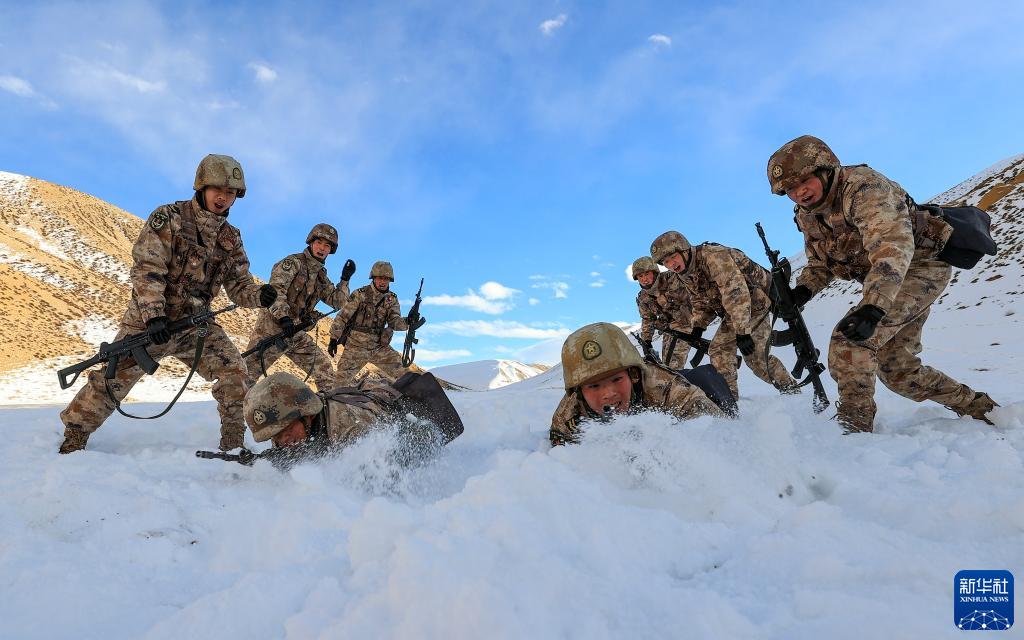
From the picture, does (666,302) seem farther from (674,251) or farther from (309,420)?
(309,420)

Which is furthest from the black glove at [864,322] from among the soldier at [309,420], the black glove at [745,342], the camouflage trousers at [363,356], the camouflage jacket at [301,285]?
the camouflage trousers at [363,356]

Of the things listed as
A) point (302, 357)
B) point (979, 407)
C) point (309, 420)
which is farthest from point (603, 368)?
point (302, 357)

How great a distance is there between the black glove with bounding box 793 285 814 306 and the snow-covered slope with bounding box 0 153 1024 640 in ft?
4.73

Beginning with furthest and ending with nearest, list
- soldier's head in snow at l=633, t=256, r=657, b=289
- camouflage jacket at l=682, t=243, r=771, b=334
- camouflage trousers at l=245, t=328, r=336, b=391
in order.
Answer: soldier's head in snow at l=633, t=256, r=657, b=289, camouflage trousers at l=245, t=328, r=336, b=391, camouflage jacket at l=682, t=243, r=771, b=334

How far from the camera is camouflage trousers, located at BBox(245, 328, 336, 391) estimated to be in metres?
6.37

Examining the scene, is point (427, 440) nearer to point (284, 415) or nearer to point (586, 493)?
point (284, 415)

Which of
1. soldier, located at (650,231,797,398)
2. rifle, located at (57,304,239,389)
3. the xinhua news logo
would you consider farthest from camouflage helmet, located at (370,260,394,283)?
the xinhua news logo

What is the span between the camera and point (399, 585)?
122 cm

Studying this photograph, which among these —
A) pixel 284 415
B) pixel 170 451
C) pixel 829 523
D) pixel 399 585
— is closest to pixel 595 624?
pixel 399 585

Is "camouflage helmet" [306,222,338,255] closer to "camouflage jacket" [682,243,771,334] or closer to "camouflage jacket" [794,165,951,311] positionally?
"camouflage jacket" [682,243,771,334]

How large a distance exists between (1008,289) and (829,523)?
61.0ft

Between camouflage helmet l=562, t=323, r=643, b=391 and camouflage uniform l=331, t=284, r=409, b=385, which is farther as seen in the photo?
camouflage uniform l=331, t=284, r=409, b=385

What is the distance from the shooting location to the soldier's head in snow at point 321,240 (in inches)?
276

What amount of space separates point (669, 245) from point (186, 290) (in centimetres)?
515
